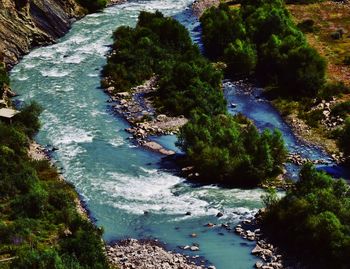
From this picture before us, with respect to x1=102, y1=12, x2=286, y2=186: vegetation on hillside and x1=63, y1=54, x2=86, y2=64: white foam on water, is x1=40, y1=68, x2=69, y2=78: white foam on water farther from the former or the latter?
x1=102, y1=12, x2=286, y2=186: vegetation on hillside

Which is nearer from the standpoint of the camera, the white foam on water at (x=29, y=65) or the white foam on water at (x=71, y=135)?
the white foam on water at (x=71, y=135)

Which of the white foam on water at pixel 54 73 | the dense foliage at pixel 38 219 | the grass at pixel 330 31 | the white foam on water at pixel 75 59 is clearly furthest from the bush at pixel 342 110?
the white foam on water at pixel 75 59

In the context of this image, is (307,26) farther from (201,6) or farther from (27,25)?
(27,25)

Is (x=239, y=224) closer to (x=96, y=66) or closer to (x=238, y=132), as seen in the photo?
(x=238, y=132)

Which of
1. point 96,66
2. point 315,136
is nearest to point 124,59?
point 96,66

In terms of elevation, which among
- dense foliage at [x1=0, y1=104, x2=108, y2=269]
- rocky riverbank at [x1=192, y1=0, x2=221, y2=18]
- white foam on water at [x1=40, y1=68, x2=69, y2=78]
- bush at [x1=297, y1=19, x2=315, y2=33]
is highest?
dense foliage at [x1=0, y1=104, x2=108, y2=269]

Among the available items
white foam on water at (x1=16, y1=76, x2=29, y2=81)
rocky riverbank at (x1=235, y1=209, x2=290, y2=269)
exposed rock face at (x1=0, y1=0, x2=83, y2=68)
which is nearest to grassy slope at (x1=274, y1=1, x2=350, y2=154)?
rocky riverbank at (x1=235, y1=209, x2=290, y2=269)

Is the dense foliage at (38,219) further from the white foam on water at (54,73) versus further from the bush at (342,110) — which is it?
the bush at (342,110)
